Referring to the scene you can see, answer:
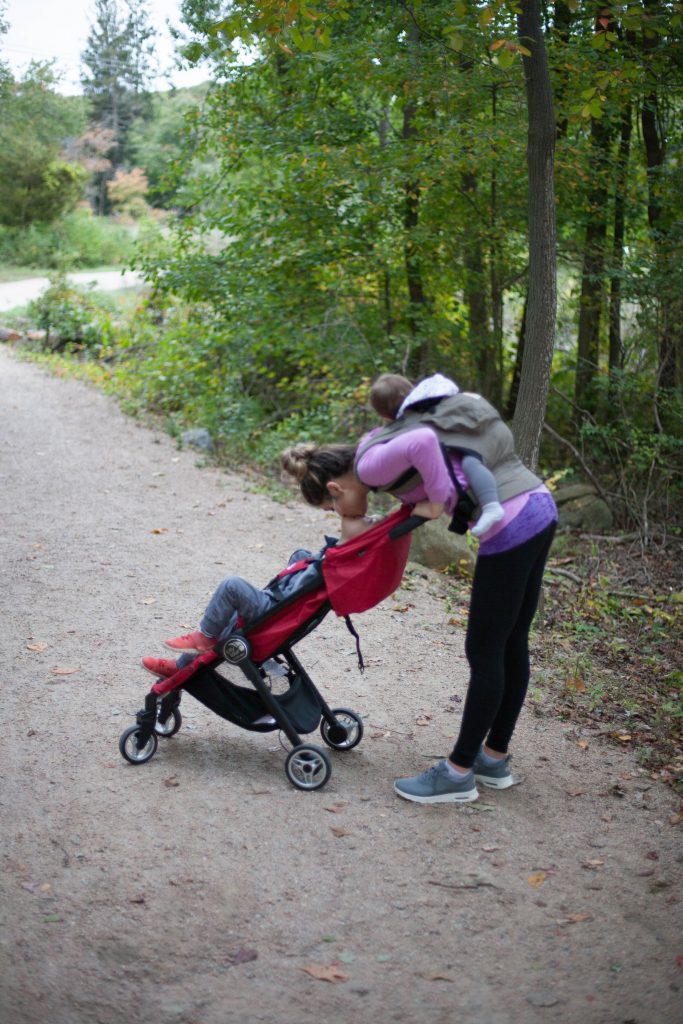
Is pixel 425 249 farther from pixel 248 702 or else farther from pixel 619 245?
pixel 248 702

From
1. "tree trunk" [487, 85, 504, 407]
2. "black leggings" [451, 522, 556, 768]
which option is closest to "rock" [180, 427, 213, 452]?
"tree trunk" [487, 85, 504, 407]

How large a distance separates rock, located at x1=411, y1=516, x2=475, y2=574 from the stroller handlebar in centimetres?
419

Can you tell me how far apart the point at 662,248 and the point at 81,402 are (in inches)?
321

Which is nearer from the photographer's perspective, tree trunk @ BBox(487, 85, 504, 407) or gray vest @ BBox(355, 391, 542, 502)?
gray vest @ BBox(355, 391, 542, 502)

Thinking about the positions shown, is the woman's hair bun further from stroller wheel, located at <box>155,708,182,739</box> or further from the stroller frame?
stroller wheel, located at <box>155,708,182,739</box>

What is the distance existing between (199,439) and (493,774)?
26.8ft

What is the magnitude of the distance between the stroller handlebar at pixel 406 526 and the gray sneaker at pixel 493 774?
1.21 metres

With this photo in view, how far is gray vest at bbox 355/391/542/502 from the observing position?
3510mm

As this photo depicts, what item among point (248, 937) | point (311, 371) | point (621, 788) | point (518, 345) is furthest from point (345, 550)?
point (518, 345)

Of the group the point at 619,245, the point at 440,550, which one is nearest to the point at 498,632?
the point at 440,550

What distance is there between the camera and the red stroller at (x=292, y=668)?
3.81 metres

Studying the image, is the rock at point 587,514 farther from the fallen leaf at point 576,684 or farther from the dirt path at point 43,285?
the dirt path at point 43,285

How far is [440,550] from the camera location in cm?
792

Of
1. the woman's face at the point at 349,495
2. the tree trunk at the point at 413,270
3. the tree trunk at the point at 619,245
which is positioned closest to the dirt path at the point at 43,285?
the tree trunk at the point at 413,270
